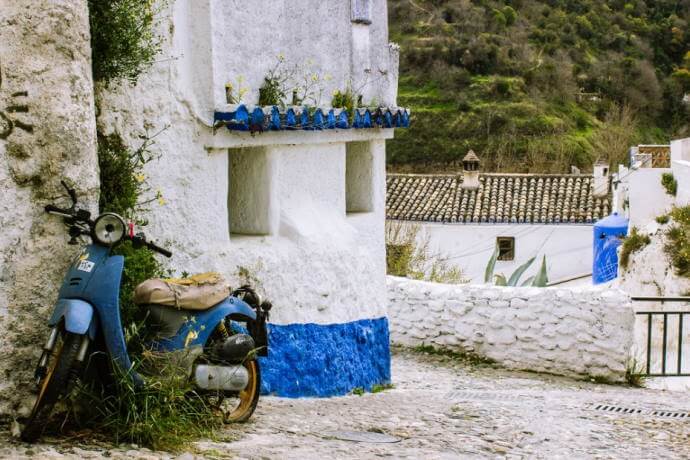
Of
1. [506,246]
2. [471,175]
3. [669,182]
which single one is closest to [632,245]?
[669,182]

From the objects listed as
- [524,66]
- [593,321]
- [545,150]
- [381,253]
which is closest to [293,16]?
[381,253]

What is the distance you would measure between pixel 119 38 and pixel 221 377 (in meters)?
2.13

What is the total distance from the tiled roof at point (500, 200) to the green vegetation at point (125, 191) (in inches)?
1062

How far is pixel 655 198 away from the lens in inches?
1041

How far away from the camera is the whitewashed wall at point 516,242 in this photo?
3309 centimetres

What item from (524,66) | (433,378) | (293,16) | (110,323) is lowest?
(433,378)

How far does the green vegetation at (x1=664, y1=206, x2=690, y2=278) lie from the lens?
1817 centimetres

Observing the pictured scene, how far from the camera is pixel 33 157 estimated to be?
534 cm

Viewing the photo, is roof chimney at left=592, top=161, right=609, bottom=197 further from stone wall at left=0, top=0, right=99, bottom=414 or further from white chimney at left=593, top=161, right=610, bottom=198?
stone wall at left=0, top=0, right=99, bottom=414

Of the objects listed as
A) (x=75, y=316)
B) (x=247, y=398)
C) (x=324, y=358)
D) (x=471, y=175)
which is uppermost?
(x=471, y=175)

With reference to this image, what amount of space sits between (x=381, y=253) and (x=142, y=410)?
466 centimetres

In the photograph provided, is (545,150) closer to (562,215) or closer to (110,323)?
(562,215)

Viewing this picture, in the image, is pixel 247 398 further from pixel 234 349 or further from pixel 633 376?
pixel 633 376

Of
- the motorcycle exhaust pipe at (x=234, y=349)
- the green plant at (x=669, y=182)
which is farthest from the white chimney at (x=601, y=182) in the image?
the motorcycle exhaust pipe at (x=234, y=349)
